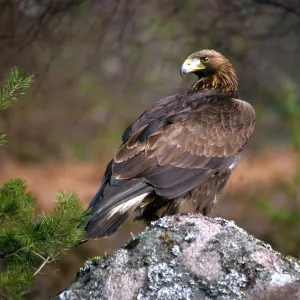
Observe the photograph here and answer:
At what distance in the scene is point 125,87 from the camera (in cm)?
1116

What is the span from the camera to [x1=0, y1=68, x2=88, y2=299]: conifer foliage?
415 cm

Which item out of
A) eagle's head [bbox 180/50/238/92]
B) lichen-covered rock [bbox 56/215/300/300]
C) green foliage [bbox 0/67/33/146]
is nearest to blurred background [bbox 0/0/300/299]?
lichen-covered rock [bbox 56/215/300/300]

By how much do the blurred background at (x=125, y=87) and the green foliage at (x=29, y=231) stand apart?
296 millimetres

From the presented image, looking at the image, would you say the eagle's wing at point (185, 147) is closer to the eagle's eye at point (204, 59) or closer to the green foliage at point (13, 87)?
the eagle's eye at point (204, 59)

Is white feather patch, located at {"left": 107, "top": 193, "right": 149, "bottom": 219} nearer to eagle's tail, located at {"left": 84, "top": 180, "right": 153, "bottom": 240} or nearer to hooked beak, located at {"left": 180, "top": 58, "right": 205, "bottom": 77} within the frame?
eagle's tail, located at {"left": 84, "top": 180, "right": 153, "bottom": 240}

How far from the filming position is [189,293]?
4113mm

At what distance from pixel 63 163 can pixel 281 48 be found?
709cm

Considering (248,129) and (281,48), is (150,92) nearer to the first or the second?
(281,48)

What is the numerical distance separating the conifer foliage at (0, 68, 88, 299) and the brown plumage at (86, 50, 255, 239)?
4.65 feet

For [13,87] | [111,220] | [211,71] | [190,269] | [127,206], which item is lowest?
[211,71]

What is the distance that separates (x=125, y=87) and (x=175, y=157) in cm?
451

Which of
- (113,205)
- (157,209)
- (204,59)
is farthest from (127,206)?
(204,59)

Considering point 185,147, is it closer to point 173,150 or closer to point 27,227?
point 173,150

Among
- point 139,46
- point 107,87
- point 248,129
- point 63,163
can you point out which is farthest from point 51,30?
point 107,87
